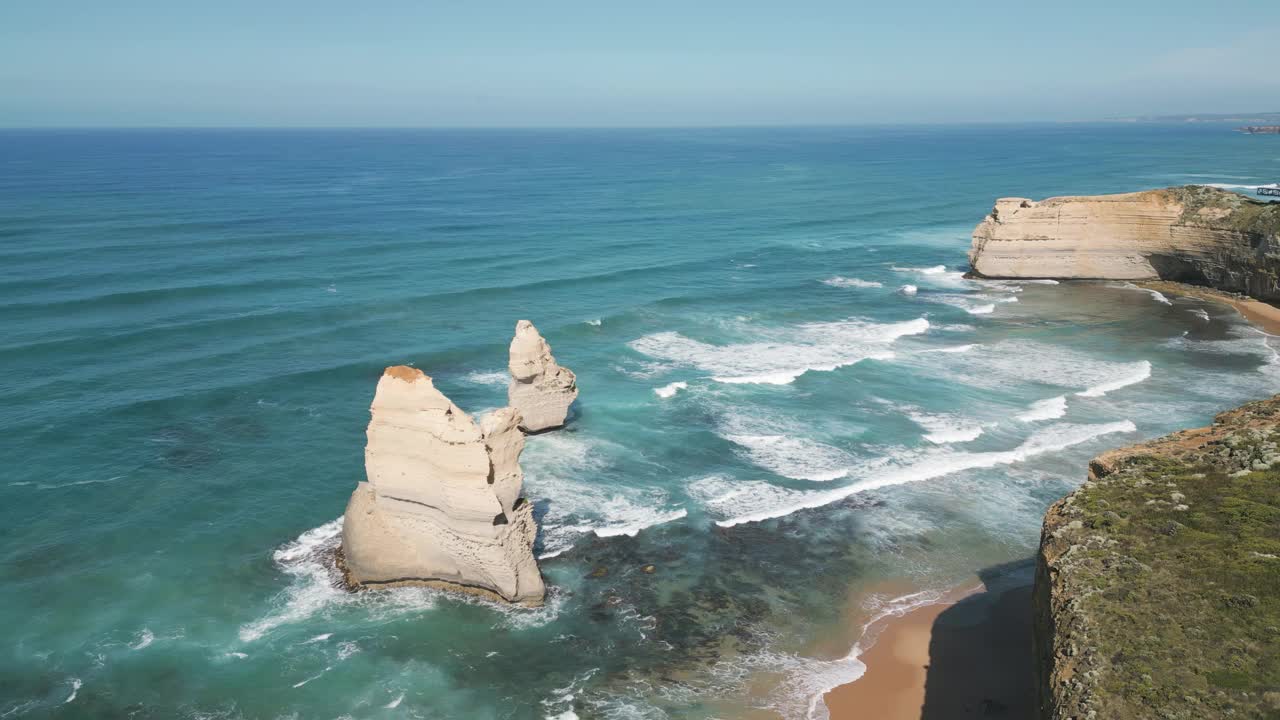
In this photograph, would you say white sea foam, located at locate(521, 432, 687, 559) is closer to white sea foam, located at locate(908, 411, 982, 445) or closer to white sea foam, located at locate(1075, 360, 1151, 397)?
white sea foam, located at locate(908, 411, 982, 445)

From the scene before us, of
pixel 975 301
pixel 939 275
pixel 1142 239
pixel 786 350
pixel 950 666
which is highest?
pixel 1142 239

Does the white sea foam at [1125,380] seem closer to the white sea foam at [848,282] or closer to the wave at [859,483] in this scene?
the wave at [859,483]

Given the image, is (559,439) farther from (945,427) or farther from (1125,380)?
(1125,380)

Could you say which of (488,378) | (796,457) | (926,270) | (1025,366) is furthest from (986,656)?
(926,270)

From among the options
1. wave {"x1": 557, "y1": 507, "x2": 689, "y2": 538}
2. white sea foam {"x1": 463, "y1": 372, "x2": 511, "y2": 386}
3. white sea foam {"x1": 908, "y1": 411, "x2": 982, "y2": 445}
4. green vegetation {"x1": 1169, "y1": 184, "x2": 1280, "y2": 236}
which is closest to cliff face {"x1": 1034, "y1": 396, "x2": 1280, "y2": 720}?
white sea foam {"x1": 908, "y1": 411, "x2": 982, "y2": 445}

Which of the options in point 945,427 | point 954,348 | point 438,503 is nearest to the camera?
point 438,503
